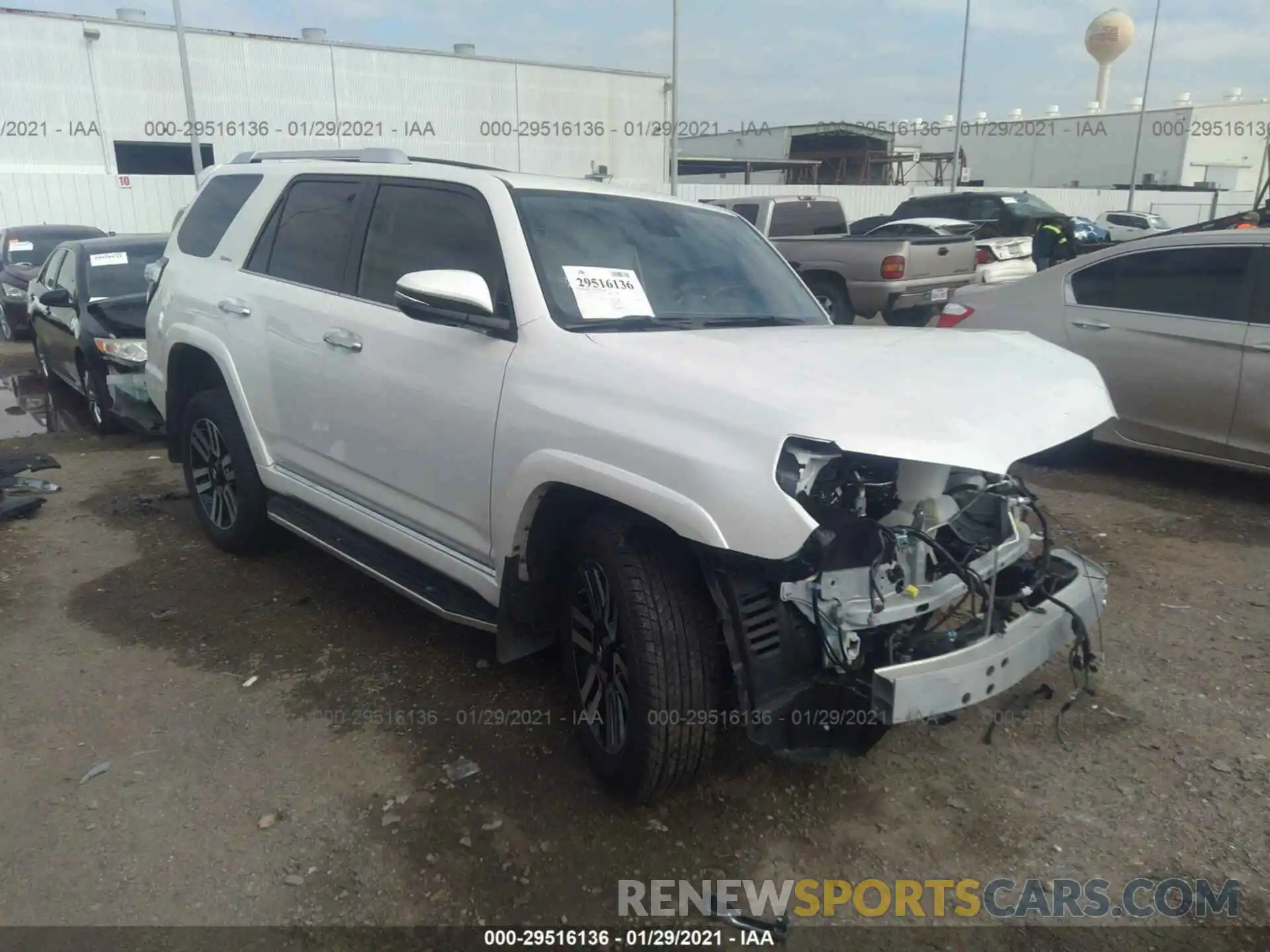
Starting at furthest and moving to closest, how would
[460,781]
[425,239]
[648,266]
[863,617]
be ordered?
1. [425,239]
2. [648,266]
3. [460,781]
4. [863,617]

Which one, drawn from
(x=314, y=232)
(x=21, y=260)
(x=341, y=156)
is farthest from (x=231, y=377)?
(x=21, y=260)

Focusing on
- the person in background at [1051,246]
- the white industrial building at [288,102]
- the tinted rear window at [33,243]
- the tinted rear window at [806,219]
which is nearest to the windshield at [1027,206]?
the person in background at [1051,246]

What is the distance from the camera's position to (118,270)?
8445 millimetres

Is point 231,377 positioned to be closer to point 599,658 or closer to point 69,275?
point 599,658

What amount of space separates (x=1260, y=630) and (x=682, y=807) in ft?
9.56

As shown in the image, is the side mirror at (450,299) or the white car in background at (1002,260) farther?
the white car in background at (1002,260)

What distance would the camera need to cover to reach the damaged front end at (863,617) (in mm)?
2471

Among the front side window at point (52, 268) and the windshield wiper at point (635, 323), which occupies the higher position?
the windshield wiper at point (635, 323)

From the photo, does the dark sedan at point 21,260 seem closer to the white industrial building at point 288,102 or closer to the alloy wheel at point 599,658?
the white industrial building at point 288,102

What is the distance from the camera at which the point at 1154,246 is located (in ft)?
20.0

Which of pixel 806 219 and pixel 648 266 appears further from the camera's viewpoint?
pixel 806 219

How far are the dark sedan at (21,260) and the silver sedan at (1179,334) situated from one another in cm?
1305

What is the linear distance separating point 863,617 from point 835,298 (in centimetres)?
1010

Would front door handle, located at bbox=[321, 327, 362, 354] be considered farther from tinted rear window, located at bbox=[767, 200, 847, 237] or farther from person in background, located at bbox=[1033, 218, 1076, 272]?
person in background, located at bbox=[1033, 218, 1076, 272]
